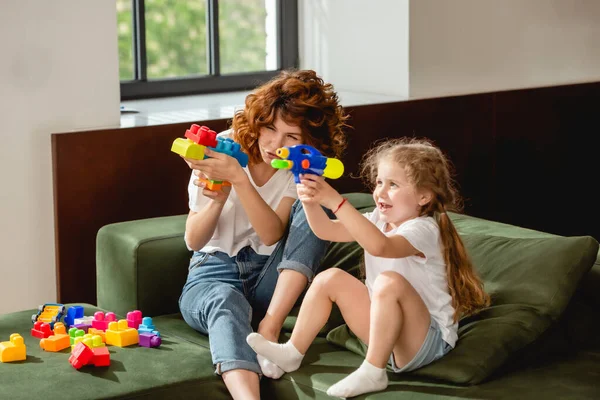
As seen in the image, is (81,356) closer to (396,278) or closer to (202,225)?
(202,225)

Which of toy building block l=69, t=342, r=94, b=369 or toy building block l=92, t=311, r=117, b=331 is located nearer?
toy building block l=69, t=342, r=94, b=369

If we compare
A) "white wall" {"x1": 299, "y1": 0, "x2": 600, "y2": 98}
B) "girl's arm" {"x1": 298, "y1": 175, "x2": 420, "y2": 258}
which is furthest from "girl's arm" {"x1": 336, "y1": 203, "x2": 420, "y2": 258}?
"white wall" {"x1": 299, "y1": 0, "x2": 600, "y2": 98}

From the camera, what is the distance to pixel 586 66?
166 inches

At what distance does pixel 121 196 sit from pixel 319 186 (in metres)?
1.12

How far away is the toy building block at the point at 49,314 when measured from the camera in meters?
2.58

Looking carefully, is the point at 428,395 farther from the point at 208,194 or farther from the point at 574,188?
the point at 574,188

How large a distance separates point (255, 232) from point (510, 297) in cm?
69

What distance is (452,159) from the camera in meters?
3.80

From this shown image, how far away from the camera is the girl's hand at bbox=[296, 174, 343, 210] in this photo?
2.20 m

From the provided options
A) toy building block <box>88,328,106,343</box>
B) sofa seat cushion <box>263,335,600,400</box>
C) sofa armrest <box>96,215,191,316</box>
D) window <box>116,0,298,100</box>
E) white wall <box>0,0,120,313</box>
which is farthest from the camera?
window <box>116,0,298,100</box>

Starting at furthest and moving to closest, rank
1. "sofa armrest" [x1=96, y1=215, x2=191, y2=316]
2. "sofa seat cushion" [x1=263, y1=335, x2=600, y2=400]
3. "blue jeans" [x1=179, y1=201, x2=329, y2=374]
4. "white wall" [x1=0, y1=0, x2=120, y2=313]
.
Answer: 1. "white wall" [x1=0, y1=0, x2=120, y2=313]
2. "sofa armrest" [x1=96, y1=215, x2=191, y2=316]
3. "blue jeans" [x1=179, y1=201, x2=329, y2=374]
4. "sofa seat cushion" [x1=263, y1=335, x2=600, y2=400]

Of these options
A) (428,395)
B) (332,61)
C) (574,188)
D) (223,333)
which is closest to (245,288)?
(223,333)

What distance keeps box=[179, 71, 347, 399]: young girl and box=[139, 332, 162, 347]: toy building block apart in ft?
0.42

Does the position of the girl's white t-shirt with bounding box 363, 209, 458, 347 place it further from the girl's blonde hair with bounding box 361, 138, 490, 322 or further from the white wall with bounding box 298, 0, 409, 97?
the white wall with bounding box 298, 0, 409, 97
